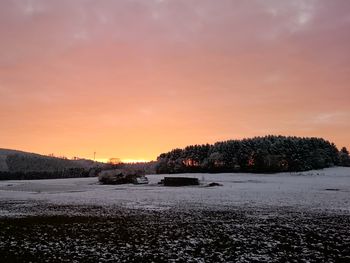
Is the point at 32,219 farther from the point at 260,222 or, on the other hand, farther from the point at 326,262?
the point at 326,262

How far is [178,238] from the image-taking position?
73.3 ft

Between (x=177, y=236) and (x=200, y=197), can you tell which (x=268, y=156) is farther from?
(x=177, y=236)

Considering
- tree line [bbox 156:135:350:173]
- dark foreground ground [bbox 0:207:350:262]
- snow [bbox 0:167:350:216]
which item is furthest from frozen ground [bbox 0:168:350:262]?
tree line [bbox 156:135:350:173]

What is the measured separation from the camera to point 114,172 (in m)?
103

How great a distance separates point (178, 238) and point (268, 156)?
128380 mm

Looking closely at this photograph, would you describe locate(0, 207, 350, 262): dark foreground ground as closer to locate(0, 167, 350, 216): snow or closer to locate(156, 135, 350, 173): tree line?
locate(0, 167, 350, 216): snow

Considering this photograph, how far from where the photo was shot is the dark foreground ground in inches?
693

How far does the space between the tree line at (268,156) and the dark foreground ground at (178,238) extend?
116172mm

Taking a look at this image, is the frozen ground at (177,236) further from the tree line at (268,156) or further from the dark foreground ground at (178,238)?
the tree line at (268,156)

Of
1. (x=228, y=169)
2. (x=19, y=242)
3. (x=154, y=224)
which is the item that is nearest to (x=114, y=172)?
(x=228, y=169)

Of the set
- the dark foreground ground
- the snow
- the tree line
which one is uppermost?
the tree line

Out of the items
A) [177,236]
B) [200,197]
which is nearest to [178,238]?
[177,236]

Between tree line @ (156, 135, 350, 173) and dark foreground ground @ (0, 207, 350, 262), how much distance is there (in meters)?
116

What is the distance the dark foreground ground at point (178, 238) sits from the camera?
1761 cm
